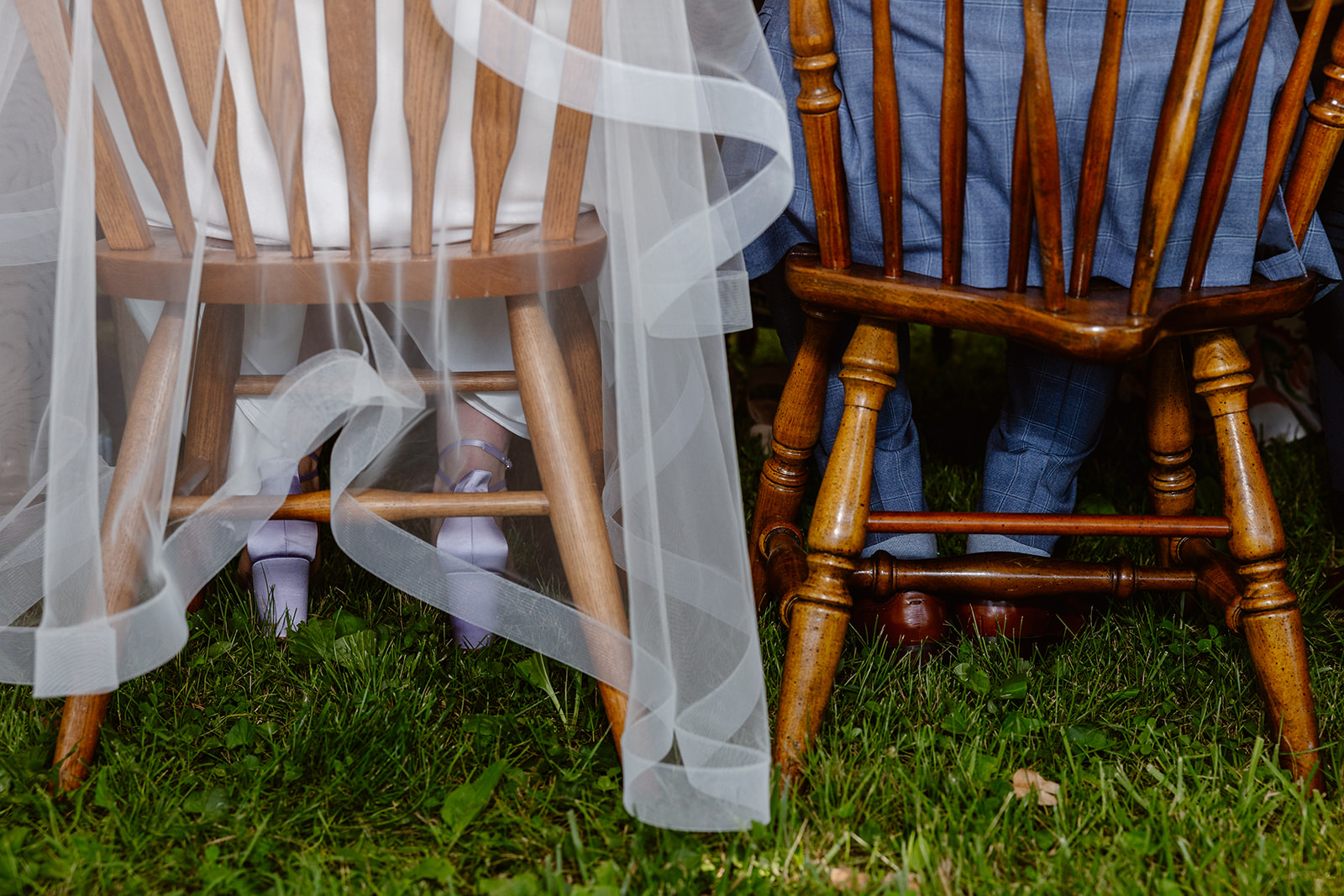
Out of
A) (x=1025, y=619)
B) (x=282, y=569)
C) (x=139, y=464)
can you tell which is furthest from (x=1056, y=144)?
(x=282, y=569)

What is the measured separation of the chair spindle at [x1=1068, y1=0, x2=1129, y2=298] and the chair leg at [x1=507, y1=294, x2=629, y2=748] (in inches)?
19.6

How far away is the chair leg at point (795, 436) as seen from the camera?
1.27m

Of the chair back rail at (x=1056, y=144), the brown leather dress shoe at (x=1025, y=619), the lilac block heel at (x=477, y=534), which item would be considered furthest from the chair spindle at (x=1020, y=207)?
the lilac block heel at (x=477, y=534)

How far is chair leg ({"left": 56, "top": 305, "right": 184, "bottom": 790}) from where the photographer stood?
3.33 ft

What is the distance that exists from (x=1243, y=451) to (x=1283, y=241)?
8.2 inches

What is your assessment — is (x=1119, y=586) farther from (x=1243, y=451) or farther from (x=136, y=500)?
(x=136, y=500)

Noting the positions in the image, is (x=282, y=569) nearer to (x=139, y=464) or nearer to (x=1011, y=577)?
(x=139, y=464)

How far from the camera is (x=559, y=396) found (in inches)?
42.4

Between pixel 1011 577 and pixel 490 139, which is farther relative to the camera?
pixel 1011 577

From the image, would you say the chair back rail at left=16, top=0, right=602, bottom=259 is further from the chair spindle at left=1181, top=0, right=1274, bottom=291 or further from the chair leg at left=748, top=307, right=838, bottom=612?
the chair spindle at left=1181, top=0, right=1274, bottom=291

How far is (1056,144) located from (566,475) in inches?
21.3

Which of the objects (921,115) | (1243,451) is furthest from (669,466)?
(1243,451)

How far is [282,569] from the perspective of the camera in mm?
1357

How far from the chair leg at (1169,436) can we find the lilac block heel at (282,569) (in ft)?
3.47
